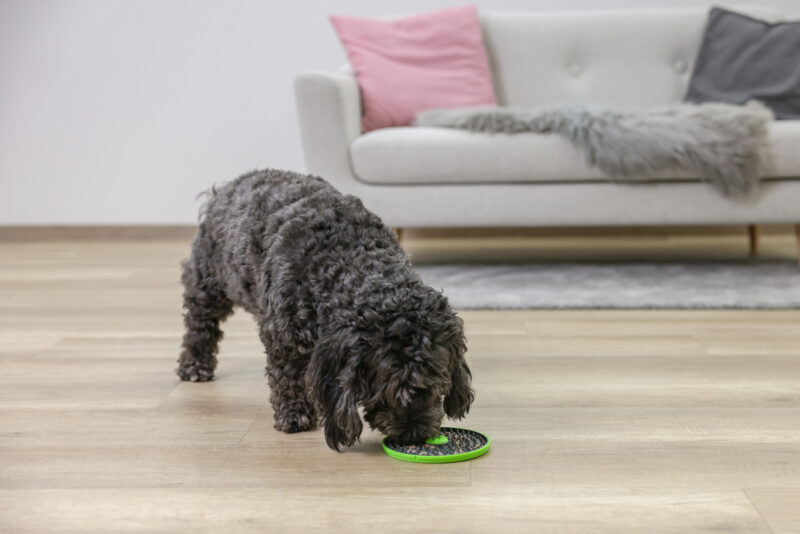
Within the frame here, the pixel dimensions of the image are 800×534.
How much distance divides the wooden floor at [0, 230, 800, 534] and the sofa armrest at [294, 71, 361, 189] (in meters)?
0.78

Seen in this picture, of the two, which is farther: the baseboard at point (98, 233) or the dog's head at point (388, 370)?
the baseboard at point (98, 233)

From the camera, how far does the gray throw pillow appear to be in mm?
3357

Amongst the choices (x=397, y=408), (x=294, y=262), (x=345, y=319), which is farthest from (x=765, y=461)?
(x=294, y=262)

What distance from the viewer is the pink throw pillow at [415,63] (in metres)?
3.41

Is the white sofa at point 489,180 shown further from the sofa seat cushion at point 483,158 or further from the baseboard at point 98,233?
the baseboard at point 98,233

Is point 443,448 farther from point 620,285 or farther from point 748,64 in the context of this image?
point 748,64

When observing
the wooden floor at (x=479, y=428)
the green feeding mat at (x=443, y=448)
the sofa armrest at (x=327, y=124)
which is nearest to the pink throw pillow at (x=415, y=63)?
the sofa armrest at (x=327, y=124)

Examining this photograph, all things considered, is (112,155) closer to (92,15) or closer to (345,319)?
(92,15)

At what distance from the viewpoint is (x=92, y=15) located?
422 cm

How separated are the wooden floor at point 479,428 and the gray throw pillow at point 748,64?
3.97ft

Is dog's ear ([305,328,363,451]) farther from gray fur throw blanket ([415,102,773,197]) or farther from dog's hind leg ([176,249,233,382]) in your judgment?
gray fur throw blanket ([415,102,773,197])

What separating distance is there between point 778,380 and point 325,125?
1788 mm

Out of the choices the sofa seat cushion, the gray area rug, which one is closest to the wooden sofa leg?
the gray area rug

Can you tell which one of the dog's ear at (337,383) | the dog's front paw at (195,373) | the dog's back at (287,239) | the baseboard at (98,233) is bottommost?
the baseboard at (98,233)
